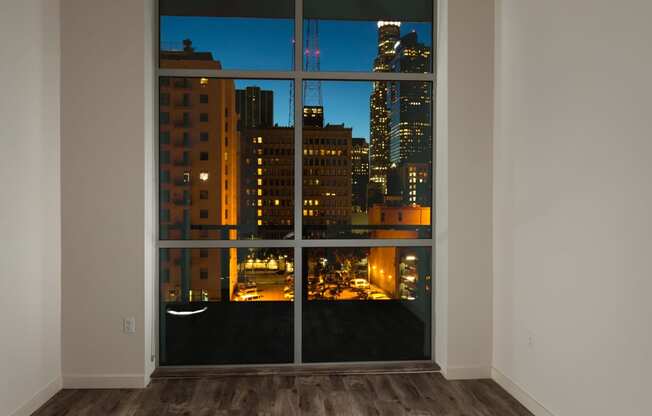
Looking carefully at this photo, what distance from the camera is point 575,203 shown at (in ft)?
8.87

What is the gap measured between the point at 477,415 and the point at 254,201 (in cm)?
221

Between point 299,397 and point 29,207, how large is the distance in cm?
219

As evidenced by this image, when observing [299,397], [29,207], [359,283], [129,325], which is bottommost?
[299,397]

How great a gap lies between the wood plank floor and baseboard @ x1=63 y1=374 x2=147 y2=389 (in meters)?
0.06

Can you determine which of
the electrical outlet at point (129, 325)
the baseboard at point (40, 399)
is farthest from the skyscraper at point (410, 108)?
the baseboard at point (40, 399)

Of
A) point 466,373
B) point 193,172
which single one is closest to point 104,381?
point 193,172

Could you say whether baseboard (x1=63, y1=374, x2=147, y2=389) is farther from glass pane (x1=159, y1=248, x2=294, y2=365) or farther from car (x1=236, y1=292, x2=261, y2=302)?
car (x1=236, y1=292, x2=261, y2=302)

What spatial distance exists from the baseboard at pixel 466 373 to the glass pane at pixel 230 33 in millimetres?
2723

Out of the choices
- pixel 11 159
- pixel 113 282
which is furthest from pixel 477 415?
pixel 11 159

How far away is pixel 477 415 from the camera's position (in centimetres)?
310

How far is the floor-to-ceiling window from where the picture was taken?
152 inches

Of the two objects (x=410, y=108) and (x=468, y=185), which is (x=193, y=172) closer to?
(x=410, y=108)

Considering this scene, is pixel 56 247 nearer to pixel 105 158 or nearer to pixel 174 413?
pixel 105 158

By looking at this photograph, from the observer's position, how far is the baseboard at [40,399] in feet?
9.87
